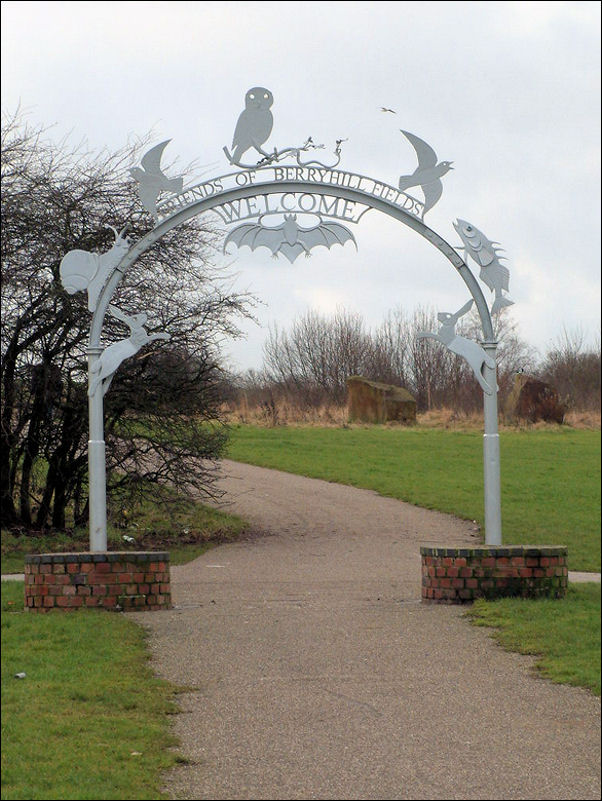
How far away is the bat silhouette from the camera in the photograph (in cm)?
1008

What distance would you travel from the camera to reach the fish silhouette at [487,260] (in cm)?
998

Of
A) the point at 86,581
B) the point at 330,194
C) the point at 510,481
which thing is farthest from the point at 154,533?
the point at 510,481

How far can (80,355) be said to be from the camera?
14781 millimetres

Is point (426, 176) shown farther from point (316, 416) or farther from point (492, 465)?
point (316, 416)

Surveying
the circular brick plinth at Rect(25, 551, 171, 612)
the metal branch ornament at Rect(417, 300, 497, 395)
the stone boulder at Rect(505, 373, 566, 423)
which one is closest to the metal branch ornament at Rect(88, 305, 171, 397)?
the circular brick plinth at Rect(25, 551, 171, 612)

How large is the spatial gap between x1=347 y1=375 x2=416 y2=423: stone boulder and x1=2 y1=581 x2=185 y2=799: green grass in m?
20.7

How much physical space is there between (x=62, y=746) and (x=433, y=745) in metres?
1.71

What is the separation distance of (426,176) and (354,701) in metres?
5.65

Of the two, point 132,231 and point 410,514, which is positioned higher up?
point 132,231

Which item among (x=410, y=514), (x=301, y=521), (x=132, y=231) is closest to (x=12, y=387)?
(x=132, y=231)

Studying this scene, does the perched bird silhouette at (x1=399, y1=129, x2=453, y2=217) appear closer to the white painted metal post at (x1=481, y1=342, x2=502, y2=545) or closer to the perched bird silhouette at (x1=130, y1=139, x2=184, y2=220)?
the white painted metal post at (x1=481, y1=342, x2=502, y2=545)

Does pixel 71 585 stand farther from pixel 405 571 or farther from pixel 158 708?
pixel 405 571

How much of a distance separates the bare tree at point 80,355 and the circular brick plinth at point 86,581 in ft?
17.7

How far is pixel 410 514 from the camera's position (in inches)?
736
